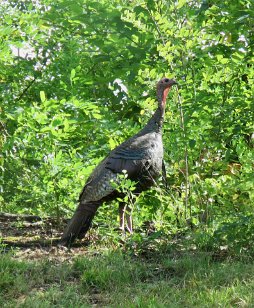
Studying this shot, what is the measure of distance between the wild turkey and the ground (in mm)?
256

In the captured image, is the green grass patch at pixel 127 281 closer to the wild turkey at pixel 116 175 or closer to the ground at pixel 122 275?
the ground at pixel 122 275

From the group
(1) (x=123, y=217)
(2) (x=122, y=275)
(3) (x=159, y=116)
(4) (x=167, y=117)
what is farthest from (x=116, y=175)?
(2) (x=122, y=275)

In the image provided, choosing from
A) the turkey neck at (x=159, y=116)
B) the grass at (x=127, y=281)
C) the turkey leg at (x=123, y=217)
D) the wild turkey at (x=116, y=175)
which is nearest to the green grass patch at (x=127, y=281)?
the grass at (x=127, y=281)

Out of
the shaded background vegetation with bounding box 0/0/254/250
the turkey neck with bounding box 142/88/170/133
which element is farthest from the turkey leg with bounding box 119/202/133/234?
the turkey neck with bounding box 142/88/170/133

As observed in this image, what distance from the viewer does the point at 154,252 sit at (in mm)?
6625

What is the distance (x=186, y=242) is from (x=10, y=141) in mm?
2202

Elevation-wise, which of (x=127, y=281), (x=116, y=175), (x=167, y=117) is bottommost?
(x=127, y=281)

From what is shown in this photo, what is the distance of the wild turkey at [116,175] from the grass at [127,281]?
0.44 metres

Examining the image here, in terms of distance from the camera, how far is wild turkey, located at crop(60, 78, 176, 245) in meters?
6.73

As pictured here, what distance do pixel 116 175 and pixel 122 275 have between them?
53.2 inches

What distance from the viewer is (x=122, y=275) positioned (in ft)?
18.8

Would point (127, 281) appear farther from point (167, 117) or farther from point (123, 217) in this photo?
point (167, 117)

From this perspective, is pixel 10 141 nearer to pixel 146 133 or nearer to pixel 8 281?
pixel 146 133

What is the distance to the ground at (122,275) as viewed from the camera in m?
5.16
